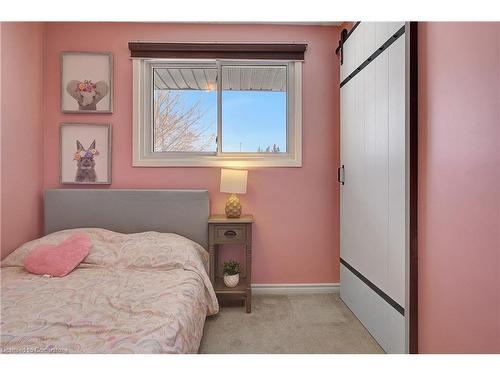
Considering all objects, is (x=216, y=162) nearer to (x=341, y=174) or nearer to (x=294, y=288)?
(x=341, y=174)

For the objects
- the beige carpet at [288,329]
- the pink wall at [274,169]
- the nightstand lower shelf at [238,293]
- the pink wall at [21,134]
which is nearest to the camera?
the beige carpet at [288,329]

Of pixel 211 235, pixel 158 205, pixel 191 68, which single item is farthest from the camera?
pixel 191 68

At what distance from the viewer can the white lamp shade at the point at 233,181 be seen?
2.52 m

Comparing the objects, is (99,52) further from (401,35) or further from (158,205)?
(401,35)

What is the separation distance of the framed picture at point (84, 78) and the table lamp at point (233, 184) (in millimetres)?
1313

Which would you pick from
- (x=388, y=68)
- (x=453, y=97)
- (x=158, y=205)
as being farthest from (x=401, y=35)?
(x=158, y=205)

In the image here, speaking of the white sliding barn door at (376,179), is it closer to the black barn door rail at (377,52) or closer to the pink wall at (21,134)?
the black barn door rail at (377,52)

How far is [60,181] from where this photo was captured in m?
2.63

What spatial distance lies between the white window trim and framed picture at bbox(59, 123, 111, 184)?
0.86 feet

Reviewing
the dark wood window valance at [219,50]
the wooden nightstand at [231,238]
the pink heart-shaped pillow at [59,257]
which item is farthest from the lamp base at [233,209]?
the dark wood window valance at [219,50]

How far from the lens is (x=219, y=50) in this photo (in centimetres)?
265

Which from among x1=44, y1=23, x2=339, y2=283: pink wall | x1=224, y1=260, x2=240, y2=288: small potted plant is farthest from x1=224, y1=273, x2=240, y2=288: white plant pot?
x1=44, y1=23, x2=339, y2=283: pink wall

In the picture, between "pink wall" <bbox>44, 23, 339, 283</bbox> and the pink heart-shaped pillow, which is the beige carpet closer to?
"pink wall" <bbox>44, 23, 339, 283</bbox>
